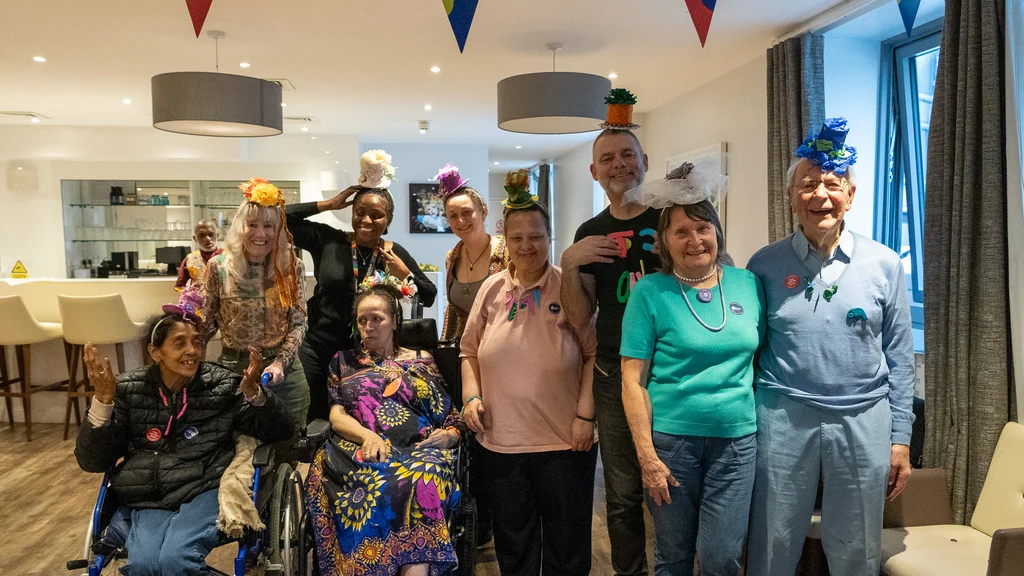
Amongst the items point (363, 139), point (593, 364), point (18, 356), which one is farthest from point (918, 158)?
point (363, 139)

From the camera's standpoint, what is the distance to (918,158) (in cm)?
422

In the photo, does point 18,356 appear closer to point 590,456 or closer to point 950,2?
point 590,456

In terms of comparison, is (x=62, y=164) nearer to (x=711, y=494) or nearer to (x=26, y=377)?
(x=26, y=377)

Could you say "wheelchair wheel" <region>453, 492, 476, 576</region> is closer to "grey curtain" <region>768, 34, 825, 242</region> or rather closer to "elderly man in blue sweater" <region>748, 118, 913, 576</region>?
"elderly man in blue sweater" <region>748, 118, 913, 576</region>

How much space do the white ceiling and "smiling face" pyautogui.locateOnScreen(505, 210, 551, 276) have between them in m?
2.18

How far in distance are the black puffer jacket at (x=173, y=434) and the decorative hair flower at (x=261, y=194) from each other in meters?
0.65

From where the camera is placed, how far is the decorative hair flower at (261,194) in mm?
2598

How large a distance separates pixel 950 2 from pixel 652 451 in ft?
8.33

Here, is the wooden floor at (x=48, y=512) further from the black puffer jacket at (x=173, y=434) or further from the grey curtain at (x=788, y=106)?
the grey curtain at (x=788, y=106)

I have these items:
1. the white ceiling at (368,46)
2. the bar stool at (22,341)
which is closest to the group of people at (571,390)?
the white ceiling at (368,46)

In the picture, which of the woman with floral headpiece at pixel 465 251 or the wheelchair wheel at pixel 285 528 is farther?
the woman with floral headpiece at pixel 465 251

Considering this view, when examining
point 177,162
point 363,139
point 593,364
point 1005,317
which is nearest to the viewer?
point 593,364

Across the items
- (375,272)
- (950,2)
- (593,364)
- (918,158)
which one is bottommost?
(593,364)

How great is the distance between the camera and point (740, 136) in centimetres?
548
